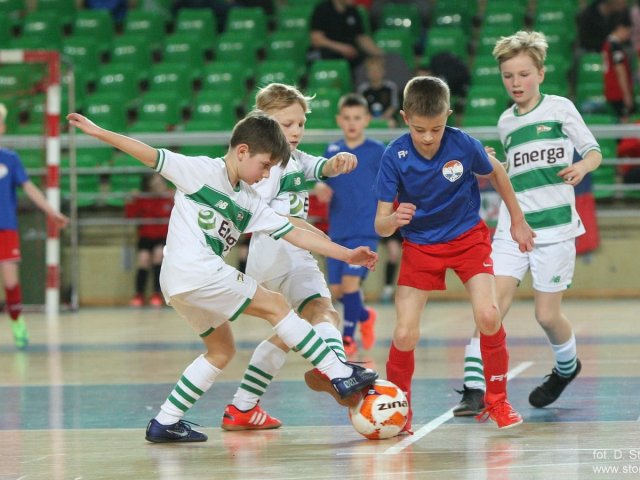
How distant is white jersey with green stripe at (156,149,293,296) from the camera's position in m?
5.85

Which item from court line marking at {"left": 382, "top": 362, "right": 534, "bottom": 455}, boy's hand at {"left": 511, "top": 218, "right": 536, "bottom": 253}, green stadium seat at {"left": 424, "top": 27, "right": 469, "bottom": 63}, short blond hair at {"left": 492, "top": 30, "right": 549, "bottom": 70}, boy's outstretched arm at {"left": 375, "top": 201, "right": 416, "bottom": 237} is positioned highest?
green stadium seat at {"left": 424, "top": 27, "right": 469, "bottom": 63}

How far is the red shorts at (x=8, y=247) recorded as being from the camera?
453 inches

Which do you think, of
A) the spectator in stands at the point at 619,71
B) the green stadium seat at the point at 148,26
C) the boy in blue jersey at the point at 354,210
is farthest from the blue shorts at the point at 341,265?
the green stadium seat at the point at 148,26

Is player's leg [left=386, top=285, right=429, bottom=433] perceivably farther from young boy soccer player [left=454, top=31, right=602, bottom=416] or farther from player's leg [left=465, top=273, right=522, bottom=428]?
young boy soccer player [left=454, top=31, right=602, bottom=416]

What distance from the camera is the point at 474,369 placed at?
22.5 ft

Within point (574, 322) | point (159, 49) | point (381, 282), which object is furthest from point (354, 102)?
point (159, 49)

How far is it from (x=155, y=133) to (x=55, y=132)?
1.26 m

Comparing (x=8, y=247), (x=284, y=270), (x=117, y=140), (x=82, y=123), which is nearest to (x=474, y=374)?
(x=284, y=270)

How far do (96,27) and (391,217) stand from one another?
13.2 meters

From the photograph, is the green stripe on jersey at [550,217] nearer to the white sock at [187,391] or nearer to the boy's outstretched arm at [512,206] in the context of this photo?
the boy's outstretched arm at [512,206]

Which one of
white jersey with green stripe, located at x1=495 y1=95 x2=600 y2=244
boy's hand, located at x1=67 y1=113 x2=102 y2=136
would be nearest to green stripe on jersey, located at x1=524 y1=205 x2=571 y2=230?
white jersey with green stripe, located at x1=495 y1=95 x2=600 y2=244

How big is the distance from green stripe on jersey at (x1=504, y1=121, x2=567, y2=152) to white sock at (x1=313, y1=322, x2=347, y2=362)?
156 cm

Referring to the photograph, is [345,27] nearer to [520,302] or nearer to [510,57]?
[520,302]

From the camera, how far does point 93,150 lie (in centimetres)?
1571
